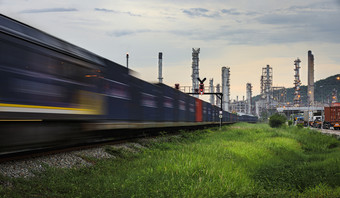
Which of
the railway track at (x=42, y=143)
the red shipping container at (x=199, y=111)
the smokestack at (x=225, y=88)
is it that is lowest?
the railway track at (x=42, y=143)

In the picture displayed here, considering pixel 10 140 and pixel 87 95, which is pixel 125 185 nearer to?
pixel 10 140

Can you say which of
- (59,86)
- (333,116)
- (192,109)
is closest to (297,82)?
(333,116)

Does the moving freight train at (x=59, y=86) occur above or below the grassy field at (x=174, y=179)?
above

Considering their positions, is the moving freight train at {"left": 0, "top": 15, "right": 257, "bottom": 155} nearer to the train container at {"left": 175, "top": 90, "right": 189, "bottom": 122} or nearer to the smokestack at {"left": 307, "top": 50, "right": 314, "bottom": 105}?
the train container at {"left": 175, "top": 90, "right": 189, "bottom": 122}

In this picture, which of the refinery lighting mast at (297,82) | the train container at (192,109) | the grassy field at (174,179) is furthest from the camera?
the refinery lighting mast at (297,82)

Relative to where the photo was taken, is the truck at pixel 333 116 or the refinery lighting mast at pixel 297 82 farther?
the refinery lighting mast at pixel 297 82

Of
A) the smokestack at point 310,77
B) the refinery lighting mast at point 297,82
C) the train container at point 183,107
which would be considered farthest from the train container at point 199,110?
the refinery lighting mast at point 297,82

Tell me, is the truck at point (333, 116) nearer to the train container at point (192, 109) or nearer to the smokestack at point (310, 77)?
the train container at point (192, 109)

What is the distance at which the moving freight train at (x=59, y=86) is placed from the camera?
7594 millimetres

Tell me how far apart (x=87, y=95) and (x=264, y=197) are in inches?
241

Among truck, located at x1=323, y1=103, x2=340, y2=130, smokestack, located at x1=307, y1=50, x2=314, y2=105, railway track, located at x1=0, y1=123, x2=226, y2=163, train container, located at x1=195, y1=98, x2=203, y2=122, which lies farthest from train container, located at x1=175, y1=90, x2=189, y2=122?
smokestack, located at x1=307, y1=50, x2=314, y2=105

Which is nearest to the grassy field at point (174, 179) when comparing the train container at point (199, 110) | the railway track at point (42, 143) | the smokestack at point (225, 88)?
the railway track at point (42, 143)

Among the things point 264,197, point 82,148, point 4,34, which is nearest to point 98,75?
point 82,148

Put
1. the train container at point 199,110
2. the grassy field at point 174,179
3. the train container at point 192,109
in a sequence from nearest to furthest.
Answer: the grassy field at point 174,179, the train container at point 192,109, the train container at point 199,110
